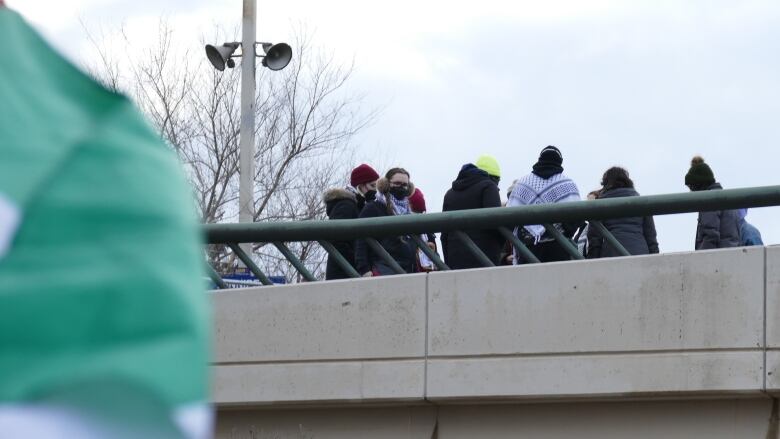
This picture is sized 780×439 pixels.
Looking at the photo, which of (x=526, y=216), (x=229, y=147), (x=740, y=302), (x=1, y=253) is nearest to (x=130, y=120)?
(x=1, y=253)

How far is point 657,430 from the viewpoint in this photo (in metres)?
7.67

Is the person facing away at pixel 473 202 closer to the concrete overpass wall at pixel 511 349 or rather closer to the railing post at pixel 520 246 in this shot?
the railing post at pixel 520 246

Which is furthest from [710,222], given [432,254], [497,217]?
[432,254]

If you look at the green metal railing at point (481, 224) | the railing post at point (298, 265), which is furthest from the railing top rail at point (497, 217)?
the railing post at point (298, 265)

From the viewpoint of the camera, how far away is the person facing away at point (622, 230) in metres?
8.44

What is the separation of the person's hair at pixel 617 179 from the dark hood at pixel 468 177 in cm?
80

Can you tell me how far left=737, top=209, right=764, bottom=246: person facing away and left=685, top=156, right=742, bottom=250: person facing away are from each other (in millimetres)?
59

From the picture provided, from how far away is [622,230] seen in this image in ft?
27.7

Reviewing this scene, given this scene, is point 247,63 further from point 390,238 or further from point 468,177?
point 390,238

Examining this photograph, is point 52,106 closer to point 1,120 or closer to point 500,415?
point 1,120

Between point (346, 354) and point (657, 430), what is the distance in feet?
5.86

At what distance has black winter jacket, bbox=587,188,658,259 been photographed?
843 cm

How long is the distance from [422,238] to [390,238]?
0.68ft

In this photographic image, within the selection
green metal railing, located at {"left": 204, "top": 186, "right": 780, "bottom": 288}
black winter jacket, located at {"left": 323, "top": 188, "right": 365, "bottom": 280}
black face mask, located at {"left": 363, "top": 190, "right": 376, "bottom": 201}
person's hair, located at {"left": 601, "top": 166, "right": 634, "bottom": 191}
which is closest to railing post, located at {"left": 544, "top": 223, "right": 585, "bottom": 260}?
green metal railing, located at {"left": 204, "top": 186, "right": 780, "bottom": 288}
